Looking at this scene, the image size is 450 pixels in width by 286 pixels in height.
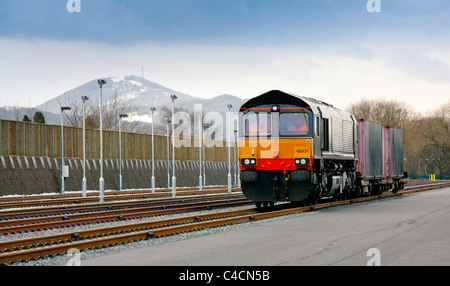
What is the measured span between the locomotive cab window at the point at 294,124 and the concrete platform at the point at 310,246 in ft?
14.8

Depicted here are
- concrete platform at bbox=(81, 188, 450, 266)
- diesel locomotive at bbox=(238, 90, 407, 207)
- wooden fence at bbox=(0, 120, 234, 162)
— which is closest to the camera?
concrete platform at bbox=(81, 188, 450, 266)

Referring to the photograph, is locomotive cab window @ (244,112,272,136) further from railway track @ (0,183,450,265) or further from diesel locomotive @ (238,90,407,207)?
railway track @ (0,183,450,265)

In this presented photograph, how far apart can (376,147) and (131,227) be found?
20.4 meters

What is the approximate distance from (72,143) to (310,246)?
40835mm

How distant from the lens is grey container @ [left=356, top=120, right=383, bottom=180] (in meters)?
32.3

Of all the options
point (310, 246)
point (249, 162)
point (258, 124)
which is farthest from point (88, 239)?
point (258, 124)

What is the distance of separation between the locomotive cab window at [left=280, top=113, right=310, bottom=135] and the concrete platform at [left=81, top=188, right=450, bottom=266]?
451 centimetres

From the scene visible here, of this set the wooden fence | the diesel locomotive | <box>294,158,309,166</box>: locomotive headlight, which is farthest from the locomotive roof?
the wooden fence

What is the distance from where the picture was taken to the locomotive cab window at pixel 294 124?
24047 mm

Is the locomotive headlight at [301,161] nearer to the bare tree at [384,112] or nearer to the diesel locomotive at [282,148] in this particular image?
the diesel locomotive at [282,148]

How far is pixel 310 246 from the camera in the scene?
13.8 meters
